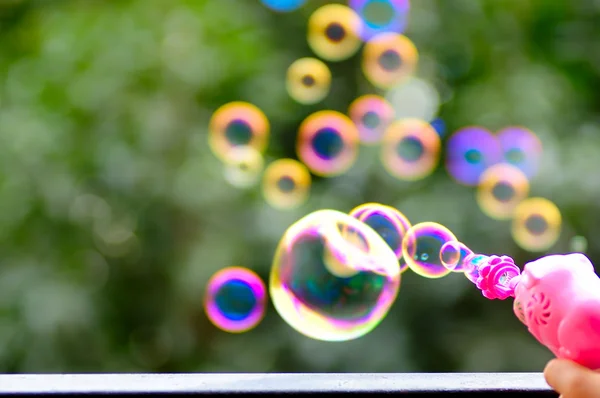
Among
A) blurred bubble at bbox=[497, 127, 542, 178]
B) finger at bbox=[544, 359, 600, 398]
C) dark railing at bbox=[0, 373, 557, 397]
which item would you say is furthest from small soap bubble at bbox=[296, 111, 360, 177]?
finger at bbox=[544, 359, 600, 398]

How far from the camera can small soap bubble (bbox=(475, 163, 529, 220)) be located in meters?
1.56

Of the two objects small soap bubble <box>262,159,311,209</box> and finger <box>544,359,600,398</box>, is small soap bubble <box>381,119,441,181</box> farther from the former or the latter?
finger <box>544,359,600,398</box>

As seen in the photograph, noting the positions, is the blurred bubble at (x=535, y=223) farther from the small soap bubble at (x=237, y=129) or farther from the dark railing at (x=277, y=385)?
the dark railing at (x=277, y=385)

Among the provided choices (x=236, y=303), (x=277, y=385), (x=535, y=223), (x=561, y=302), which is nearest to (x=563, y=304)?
(x=561, y=302)

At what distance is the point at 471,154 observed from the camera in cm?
171

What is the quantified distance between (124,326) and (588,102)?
152 cm

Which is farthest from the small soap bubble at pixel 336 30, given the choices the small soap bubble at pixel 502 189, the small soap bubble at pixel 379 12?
the small soap bubble at pixel 502 189

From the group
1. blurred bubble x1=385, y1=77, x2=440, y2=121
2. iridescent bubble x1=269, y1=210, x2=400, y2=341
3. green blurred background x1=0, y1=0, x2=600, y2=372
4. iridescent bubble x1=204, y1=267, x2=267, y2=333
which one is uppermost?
iridescent bubble x1=269, y1=210, x2=400, y2=341

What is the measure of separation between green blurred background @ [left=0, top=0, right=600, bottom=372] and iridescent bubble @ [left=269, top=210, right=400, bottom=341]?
877mm

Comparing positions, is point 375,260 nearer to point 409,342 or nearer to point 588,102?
point 409,342

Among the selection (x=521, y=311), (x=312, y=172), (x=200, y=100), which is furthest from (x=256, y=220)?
(x=521, y=311)

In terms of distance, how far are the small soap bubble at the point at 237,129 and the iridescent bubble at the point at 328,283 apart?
0.77 m

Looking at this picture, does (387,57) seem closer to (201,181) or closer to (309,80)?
(309,80)

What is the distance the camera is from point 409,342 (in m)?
1.88
